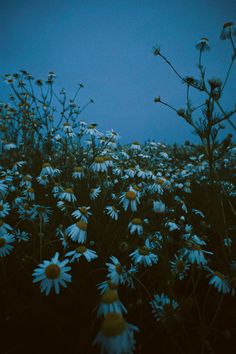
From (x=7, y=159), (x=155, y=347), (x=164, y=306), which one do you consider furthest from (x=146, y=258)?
(x=7, y=159)

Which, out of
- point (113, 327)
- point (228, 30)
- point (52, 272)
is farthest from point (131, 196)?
point (228, 30)

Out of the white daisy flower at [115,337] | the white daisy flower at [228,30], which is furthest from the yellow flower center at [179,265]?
the white daisy flower at [228,30]

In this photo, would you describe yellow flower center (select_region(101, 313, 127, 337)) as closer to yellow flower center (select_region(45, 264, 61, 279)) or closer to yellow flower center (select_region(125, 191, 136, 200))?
yellow flower center (select_region(45, 264, 61, 279))

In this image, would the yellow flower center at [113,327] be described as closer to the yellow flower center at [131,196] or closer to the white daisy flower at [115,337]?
the white daisy flower at [115,337]

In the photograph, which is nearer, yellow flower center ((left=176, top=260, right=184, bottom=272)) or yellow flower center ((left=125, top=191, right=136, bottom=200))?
yellow flower center ((left=176, top=260, right=184, bottom=272))

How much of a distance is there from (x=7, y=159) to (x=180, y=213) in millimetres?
4939

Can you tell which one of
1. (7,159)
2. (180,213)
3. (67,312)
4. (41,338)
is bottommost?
(41,338)

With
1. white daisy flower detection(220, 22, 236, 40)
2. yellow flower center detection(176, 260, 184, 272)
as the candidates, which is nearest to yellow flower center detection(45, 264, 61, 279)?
yellow flower center detection(176, 260, 184, 272)

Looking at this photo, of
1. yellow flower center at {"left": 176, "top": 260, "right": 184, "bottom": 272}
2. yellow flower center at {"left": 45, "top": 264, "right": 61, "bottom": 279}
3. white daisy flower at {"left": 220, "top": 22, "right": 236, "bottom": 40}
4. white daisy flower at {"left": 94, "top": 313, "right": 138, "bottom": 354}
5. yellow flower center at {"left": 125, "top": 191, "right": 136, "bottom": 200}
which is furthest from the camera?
yellow flower center at {"left": 125, "top": 191, "right": 136, "bottom": 200}

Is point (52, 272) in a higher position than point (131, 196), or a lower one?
lower

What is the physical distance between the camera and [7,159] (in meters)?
6.29

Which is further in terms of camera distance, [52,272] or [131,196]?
[131,196]

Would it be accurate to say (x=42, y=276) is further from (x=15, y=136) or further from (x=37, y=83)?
(x=15, y=136)

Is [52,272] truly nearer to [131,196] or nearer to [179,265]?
[179,265]
